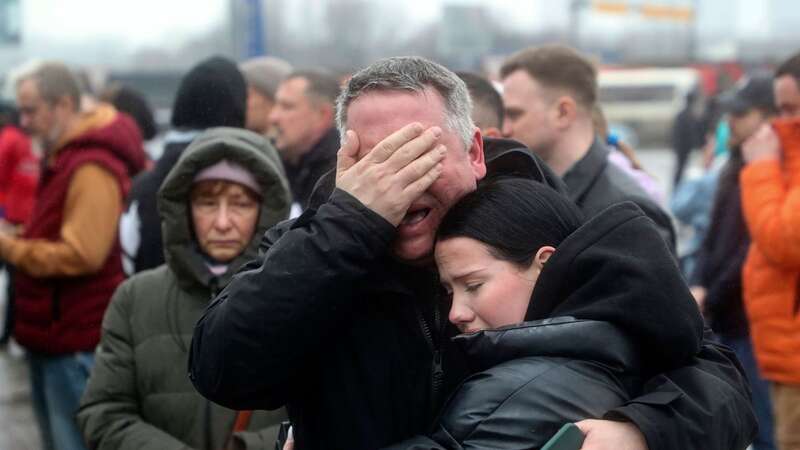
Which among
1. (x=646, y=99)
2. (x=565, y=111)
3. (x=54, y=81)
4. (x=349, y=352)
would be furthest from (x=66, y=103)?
(x=646, y=99)

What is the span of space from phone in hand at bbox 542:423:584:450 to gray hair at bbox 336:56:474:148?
594 mm

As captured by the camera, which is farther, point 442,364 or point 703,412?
point 442,364

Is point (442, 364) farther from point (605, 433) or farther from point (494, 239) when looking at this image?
point (605, 433)

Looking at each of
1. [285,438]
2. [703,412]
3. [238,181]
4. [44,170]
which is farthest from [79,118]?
[703,412]

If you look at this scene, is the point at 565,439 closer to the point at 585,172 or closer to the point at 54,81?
the point at 585,172

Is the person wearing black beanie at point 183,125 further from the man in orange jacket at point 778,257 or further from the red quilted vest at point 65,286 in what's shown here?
the man in orange jacket at point 778,257

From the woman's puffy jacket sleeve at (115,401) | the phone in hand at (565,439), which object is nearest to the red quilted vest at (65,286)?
the woman's puffy jacket sleeve at (115,401)

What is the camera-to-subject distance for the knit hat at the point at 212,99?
184 inches

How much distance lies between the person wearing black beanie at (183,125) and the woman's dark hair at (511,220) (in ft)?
8.96

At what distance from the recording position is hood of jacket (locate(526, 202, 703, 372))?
74.0 inches

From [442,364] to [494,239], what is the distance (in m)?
0.25

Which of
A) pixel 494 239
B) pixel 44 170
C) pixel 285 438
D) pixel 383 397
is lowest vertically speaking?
pixel 44 170

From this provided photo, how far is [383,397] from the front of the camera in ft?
6.85

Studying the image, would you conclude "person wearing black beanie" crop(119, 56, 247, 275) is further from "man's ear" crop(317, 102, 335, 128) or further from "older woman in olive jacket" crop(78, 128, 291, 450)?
"older woman in olive jacket" crop(78, 128, 291, 450)
